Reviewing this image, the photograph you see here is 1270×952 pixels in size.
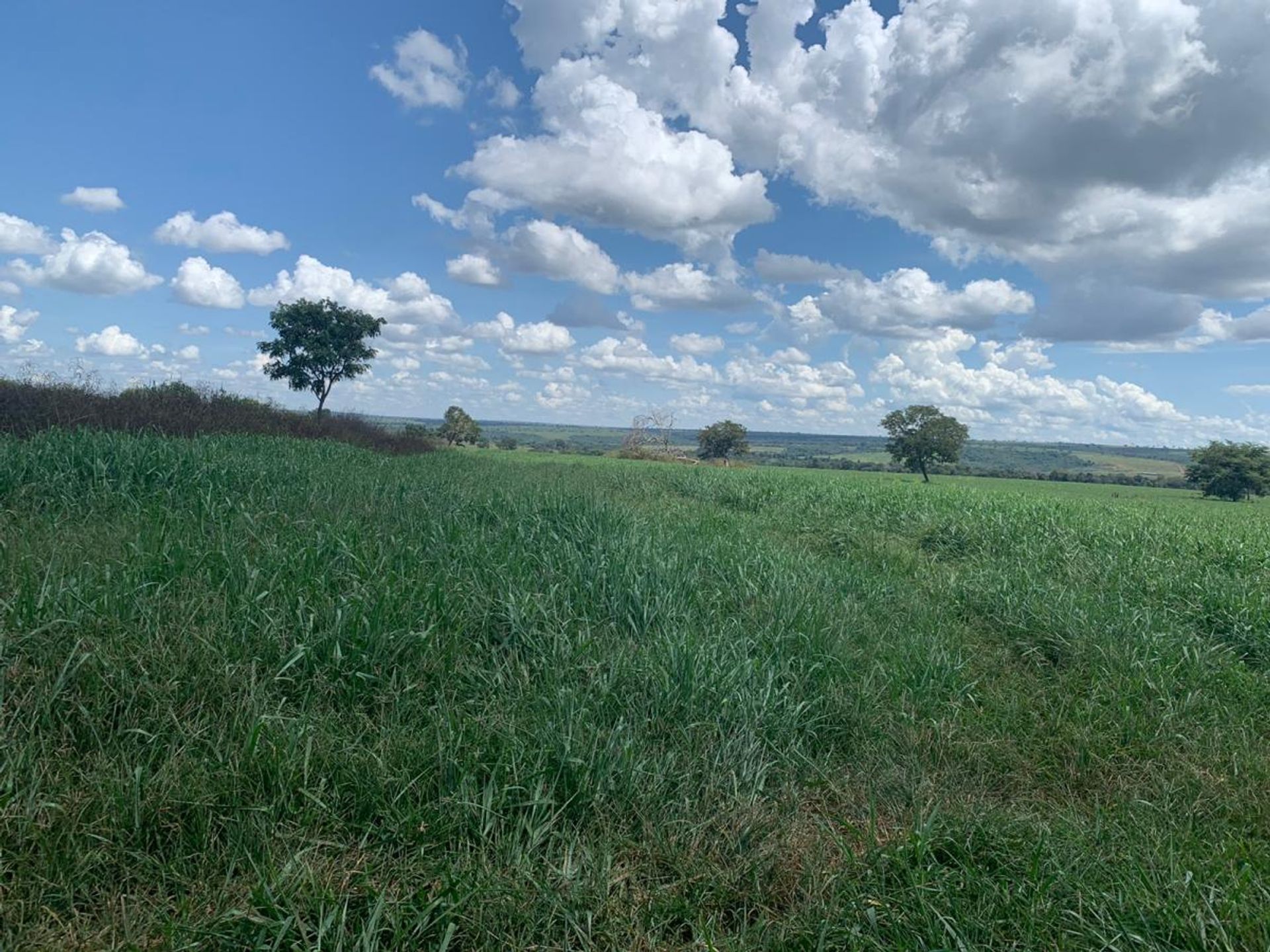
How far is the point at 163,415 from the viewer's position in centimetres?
1742

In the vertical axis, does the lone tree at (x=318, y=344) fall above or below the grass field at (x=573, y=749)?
above

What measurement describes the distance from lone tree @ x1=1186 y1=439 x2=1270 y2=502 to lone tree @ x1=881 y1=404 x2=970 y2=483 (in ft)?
53.7

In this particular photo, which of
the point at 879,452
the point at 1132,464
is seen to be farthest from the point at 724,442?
the point at 1132,464

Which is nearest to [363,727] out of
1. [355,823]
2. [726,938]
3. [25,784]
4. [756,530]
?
[355,823]

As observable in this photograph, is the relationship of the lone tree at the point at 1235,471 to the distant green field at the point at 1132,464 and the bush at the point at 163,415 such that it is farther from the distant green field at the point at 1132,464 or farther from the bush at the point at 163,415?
the bush at the point at 163,415

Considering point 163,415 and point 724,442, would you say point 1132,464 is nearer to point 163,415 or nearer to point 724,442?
point 724,442

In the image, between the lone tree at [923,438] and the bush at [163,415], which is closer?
the bush at [163,415]

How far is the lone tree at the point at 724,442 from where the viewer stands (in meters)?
73.5

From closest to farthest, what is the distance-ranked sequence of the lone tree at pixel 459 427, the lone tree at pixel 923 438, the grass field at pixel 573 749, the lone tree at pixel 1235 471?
the grass field at pixel 573 749 < the lone tree at pixel 1235 471 < the lone tree at pixel 923 438 < the lone tree at pixel 459 427

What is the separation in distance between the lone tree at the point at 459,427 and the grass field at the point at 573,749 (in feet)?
203

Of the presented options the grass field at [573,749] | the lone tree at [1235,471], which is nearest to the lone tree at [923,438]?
the lone tree at [1235,471]

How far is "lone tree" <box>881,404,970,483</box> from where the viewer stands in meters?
54.9

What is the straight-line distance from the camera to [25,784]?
2732 mm

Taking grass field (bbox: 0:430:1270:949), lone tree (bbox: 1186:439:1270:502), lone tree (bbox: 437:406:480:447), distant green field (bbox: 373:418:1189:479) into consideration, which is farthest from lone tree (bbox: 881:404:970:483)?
grass field (bbox: 0:430:1270:949)
